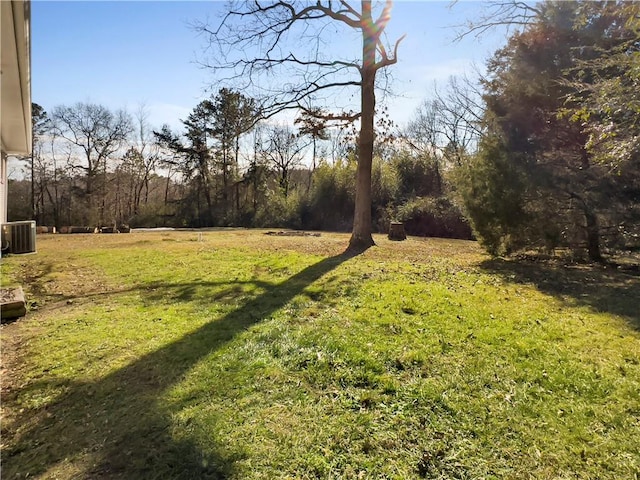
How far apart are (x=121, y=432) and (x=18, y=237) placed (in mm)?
10191

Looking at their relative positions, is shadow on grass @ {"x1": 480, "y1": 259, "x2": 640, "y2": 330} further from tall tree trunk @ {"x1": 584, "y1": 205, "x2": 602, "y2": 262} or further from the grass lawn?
tall tree trunk @ {"x1": 584, "y1": 205, "x2": 602, "y2": 262}

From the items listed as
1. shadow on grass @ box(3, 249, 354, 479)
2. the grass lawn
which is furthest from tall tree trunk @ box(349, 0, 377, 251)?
shadow on grass @ box(3, 249, 354, 479)

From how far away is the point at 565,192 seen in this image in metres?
7.79

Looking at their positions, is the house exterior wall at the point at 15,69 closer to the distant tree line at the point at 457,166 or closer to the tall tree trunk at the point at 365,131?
the distant tree line at the point at 457,166

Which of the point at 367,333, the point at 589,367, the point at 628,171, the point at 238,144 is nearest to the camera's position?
the point at 589,367

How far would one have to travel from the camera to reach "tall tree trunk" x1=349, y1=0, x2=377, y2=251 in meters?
9.38

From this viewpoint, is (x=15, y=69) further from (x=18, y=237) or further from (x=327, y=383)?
(x=18, y=237)

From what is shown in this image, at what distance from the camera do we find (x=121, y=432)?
95.0 inches

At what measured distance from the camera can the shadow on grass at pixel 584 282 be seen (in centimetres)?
503

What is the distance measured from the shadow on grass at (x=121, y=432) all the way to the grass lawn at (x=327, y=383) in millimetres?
12

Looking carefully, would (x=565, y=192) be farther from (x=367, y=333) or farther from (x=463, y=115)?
(x=463, y=115)

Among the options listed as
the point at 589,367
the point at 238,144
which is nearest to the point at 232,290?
the point at 589,367

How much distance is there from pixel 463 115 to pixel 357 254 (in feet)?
63.7

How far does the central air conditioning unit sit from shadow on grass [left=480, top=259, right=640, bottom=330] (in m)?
11.7
